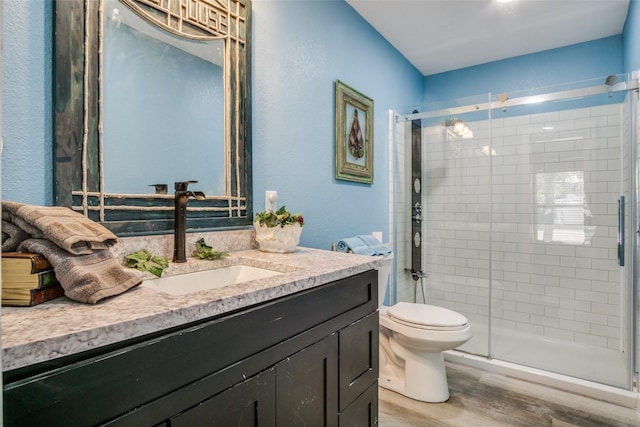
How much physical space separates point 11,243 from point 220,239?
0.75 metres

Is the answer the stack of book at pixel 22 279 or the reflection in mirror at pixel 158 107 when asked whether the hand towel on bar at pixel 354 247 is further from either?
the stack of book at pixel 22 279

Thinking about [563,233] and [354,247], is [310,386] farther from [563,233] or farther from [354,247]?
→ [563,233]

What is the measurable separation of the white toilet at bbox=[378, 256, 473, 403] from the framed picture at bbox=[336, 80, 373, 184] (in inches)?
27.3

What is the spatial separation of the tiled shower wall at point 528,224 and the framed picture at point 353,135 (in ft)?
2.03

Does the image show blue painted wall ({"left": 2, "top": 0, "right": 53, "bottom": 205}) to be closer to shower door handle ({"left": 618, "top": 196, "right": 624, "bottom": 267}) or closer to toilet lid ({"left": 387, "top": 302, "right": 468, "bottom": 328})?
toilet lid ({"left": 387, "top": 302, "right": 468, "bottom": 328})

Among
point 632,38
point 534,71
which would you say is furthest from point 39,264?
point 534,71

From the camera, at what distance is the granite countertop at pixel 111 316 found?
55 cm

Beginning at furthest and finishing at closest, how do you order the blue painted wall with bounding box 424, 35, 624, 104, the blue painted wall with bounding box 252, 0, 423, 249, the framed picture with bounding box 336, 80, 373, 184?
the blue painted wall with bounding box 424, 35, 624, 104 < the framed picture with bounding box 336, 80, 373, 184 < the blue painted wall with bounding box 252, 0, 423, 249

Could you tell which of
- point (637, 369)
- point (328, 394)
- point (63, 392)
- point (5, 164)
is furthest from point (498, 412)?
point (5, 164)

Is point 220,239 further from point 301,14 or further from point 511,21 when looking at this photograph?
point 511,21

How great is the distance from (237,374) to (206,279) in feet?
1.58

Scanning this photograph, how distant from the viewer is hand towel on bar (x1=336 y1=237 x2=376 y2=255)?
2.12m

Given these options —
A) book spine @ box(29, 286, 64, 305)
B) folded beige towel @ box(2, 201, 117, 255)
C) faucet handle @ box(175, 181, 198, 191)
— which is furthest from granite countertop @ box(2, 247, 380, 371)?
faucet handle @ box(175, 181, 198, 191)

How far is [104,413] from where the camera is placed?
62cm
